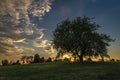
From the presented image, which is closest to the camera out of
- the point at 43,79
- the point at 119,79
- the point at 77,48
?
the point at 119,79

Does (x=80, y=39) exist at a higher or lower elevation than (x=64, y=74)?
higher

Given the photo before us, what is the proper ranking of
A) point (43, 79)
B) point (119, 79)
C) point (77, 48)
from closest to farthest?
point (119, 79), point (43, 79), point (77, 48)

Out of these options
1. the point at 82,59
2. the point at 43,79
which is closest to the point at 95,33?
the point at 82,59

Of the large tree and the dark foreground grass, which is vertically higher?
the large tree

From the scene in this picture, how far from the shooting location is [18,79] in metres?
38.3

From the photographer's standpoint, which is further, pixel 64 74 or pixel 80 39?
pixel 80 39

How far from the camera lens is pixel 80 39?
283ft

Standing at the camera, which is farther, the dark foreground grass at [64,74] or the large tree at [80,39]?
the large tree at [80,39]

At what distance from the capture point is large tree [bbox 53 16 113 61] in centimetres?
8581

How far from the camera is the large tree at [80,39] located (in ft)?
282

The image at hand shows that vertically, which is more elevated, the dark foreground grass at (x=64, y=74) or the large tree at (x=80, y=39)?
the large tree at (x=80, y=39)

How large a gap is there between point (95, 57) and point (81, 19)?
14.5m

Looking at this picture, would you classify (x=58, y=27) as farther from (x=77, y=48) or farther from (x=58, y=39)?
(x=77, y=48)

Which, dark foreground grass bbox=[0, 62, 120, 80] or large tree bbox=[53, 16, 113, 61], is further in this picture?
large tree bbox=[53, 16, 113, 61]
